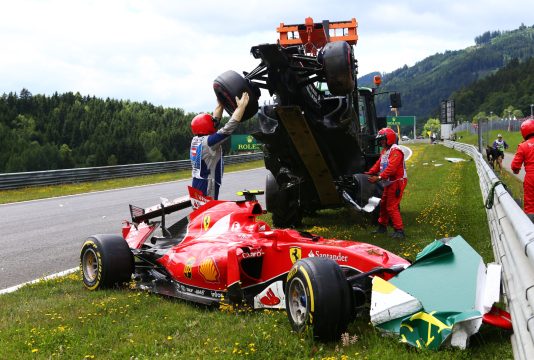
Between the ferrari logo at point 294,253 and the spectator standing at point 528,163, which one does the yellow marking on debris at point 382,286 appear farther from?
the spectator standing at point 528,163

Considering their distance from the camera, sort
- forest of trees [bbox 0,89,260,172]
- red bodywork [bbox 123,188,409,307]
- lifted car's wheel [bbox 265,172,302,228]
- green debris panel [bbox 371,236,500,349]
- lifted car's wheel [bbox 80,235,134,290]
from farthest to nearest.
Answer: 1. forest of trees [bbox 0,89,260,172]
2. lifted car's wheel [bbox 265,172,302,228]
3. lifted car's wheel [bbox 80,235,134,290]
4. red bodywork [bbox 123,188,409,307]
5. green debris panel [bbox 371,236,500,349]

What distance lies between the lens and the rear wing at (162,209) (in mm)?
7789

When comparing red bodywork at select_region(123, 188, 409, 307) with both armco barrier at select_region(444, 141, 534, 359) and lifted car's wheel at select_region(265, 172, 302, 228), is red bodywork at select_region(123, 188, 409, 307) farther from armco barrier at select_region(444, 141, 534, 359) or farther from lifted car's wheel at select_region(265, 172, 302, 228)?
lifted car's wheel at select_region(265, 172, 302, 228)

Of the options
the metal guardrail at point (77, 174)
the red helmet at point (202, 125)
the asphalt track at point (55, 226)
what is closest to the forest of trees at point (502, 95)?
the metal guardrail at point (77, 174)

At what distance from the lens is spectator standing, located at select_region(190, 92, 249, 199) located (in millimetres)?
7403

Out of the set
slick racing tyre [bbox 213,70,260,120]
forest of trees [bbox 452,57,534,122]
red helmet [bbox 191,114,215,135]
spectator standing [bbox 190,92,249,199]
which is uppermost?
forest of trees [bbox 452,57,534,122]

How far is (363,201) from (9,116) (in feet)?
238

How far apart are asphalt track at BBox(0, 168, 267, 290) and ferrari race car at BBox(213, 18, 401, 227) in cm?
370

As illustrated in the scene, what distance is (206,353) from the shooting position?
4648mm

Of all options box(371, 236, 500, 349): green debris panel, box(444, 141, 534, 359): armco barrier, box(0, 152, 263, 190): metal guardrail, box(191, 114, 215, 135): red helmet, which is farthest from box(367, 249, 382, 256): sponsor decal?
box(0, 152, 263, 190): metal guardrail

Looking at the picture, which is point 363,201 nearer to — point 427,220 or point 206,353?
point 427,220

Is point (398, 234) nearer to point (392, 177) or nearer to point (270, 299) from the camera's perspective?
point (392, 177)

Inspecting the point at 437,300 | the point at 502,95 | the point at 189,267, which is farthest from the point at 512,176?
the point at 502,95

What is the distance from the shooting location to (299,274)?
4.71 m
